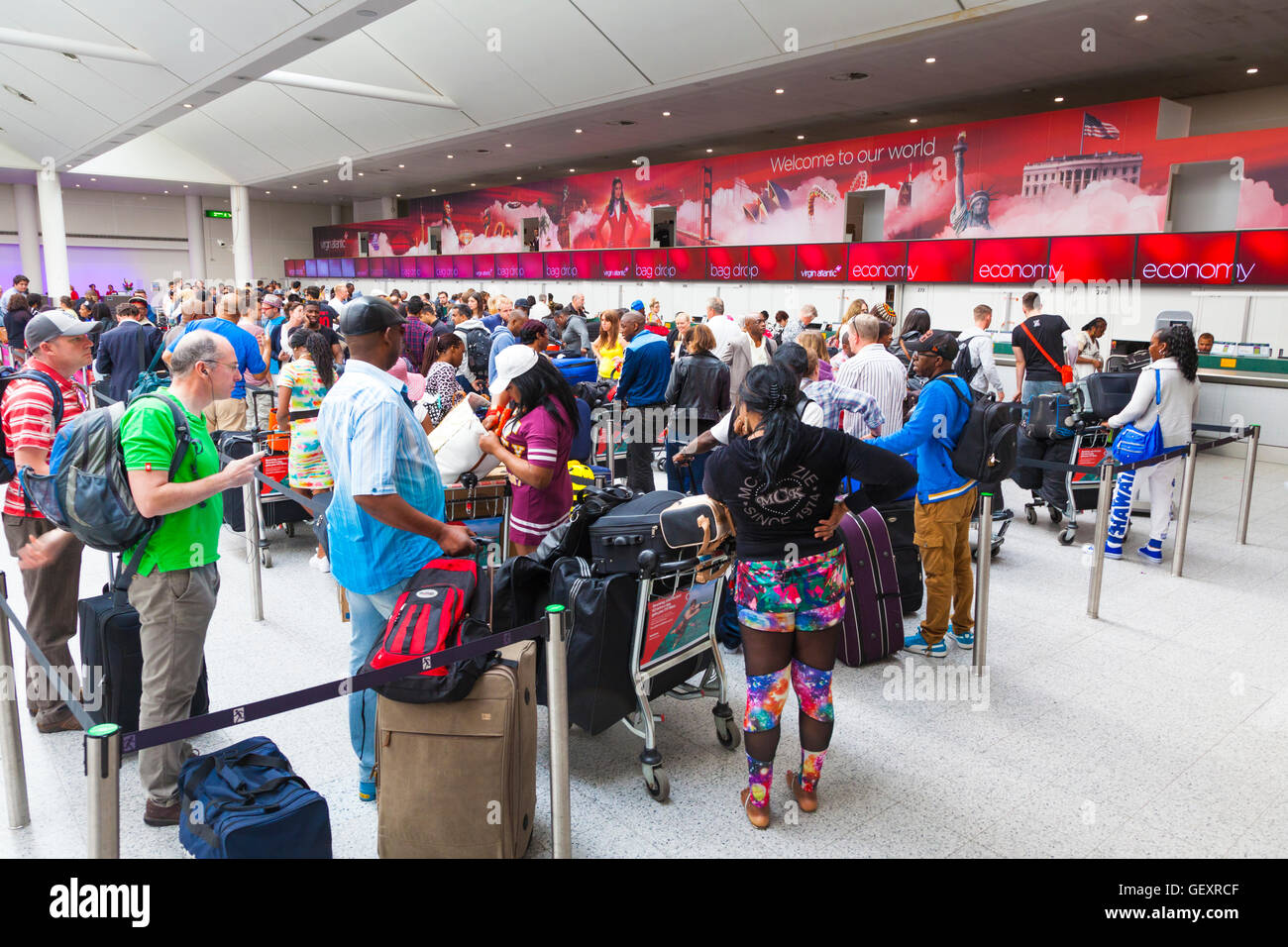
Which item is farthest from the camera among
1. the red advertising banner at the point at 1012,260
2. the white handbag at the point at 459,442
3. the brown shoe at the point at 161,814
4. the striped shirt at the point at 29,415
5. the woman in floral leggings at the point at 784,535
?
the red advertising banner at the point at 1012,260

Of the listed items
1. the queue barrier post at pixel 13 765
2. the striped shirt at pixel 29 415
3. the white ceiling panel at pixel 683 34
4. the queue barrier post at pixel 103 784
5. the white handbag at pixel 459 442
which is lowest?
the queue barrier post at pixel 13 765

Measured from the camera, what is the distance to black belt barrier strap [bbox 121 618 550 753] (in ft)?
6.26

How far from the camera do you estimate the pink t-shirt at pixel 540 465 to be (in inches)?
148

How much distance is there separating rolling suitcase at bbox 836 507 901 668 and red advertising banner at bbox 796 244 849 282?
12988 millimetres

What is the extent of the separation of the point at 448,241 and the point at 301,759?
92.7 ft

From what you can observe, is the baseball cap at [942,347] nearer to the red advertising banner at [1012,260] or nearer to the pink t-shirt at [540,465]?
the pink t-shirt at [540,465]

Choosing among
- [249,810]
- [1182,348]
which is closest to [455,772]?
[249,810]

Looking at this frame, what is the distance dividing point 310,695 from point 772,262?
54.5ft

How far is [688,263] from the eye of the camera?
19359 millimetres

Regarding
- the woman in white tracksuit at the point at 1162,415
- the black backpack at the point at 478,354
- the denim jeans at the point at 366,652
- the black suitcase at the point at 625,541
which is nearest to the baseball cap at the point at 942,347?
the black suitcase at the point at 625,541

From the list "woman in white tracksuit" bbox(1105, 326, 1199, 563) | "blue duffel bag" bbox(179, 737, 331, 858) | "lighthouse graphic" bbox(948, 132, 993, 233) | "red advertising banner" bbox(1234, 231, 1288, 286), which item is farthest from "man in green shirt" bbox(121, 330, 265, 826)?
"lighthouse graphic" bbox(948, 132, 993, 233)

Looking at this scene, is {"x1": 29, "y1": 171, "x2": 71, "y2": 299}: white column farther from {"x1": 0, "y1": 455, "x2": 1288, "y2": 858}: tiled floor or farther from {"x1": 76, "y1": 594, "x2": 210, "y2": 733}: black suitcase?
{"x1": 76, "y1": 594, "x2": 210, "y2": 733}: black suitcase

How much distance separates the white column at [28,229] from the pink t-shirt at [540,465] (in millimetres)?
33985

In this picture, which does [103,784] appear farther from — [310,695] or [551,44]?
[551,44]
